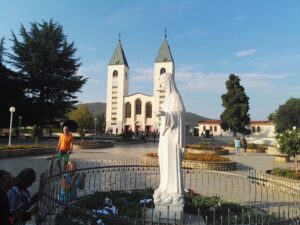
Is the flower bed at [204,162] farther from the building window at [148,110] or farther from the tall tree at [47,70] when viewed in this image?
the building window at [148,110]

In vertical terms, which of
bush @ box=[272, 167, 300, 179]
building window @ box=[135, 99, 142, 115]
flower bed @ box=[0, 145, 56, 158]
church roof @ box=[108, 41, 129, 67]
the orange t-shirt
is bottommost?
bush @ box=[272, 167, 300, 179]

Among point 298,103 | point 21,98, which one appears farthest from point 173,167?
point 298,103

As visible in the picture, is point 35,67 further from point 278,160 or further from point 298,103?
point 298,103

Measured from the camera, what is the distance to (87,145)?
28297 mm

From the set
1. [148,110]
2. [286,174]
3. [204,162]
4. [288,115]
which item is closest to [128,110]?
[148,110]

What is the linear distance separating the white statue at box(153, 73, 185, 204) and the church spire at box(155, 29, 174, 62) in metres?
80.0

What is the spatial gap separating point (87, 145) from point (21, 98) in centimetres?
1366

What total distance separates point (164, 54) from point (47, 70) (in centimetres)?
4984

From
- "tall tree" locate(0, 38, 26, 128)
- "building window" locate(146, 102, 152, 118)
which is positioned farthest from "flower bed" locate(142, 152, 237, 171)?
"building window" locate(146, 102, 152, 118)

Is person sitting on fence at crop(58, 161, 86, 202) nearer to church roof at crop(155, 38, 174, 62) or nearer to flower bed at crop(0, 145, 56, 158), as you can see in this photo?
flower bed at crop(0, 145, 56, 158)

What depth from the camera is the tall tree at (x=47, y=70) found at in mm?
40094

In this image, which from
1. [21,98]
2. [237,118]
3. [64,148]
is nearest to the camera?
[64,148]

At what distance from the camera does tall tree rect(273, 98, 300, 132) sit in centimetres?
7506

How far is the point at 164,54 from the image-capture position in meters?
87.4
